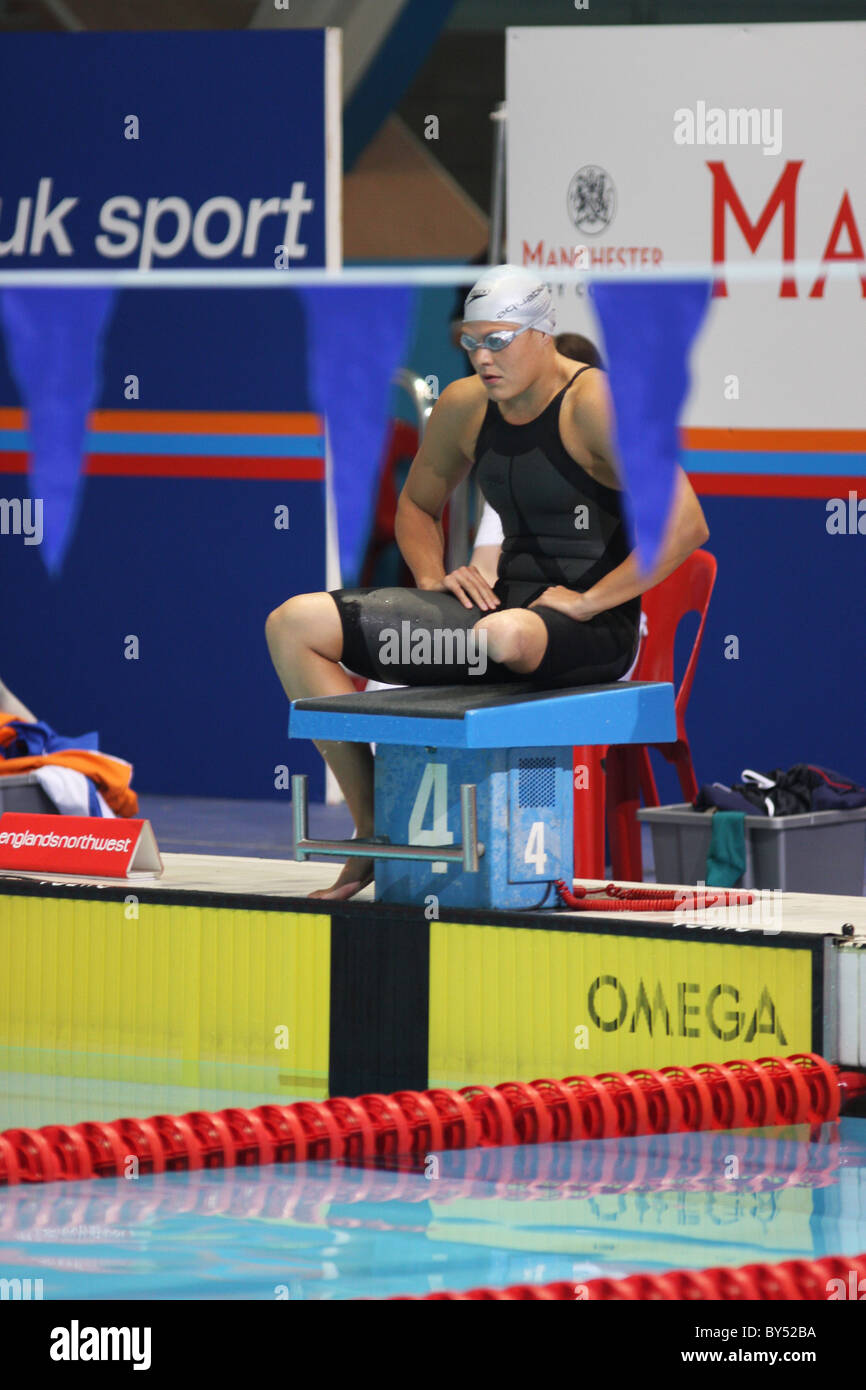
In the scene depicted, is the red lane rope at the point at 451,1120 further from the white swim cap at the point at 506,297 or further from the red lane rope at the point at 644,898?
the white swim cap at the point at 506,297

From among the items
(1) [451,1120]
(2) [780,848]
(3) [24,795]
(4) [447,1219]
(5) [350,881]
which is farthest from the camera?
(3) [24,795]

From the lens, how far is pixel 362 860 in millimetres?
4391

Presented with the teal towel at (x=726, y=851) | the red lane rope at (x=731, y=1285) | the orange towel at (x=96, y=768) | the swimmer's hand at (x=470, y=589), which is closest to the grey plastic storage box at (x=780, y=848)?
the teal towel at (x=726, y=851)

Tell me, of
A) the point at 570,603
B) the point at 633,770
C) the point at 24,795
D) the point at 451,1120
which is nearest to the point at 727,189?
the point at 633,770

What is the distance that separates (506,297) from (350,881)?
1.12 m

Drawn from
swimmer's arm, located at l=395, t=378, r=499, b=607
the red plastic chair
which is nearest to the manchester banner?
the red plastic chair

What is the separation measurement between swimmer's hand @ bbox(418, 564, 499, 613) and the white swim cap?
456 millimetres

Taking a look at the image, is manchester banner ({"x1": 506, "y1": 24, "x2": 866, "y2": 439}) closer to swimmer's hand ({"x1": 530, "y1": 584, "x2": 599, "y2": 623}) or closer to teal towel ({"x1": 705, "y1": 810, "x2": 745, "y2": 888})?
teal towel ({"x1": 705, "y1": 810, "x2": 745, "y2": 888})

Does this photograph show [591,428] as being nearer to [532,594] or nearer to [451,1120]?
[532,594]

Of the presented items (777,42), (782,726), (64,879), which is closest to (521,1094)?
(64,879)

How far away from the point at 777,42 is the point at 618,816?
2711 mm

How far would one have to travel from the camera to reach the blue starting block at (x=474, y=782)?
4035 millimetres

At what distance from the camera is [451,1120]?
3.69m

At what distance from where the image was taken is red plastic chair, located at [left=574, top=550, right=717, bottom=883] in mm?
5402
